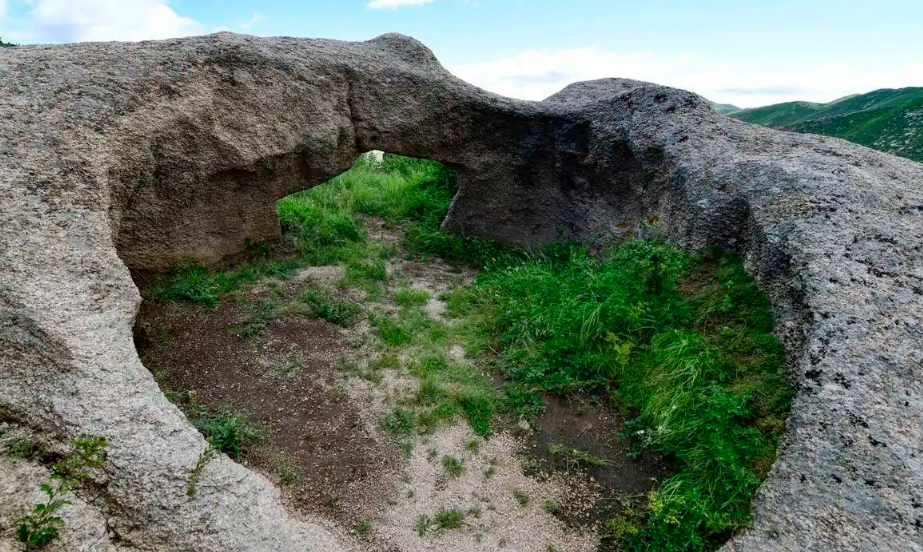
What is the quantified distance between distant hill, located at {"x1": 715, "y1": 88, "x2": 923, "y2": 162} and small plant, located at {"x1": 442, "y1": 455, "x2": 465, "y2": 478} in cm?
832

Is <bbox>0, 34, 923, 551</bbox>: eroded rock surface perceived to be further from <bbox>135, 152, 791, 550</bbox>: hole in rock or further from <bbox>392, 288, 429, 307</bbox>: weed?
<bbox>392, 288, 429, 307</bbox>: weed

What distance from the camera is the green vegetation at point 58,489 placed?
2.68 metres

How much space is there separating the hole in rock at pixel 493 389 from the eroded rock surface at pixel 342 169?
0.41 m

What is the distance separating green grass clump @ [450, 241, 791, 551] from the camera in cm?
397

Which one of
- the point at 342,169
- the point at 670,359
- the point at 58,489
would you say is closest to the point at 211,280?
the point at 342,169

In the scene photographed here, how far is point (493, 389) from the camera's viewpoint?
18.2 ft

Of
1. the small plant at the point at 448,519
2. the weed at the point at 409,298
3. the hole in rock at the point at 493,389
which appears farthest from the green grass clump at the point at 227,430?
the weed at the point at 409,298

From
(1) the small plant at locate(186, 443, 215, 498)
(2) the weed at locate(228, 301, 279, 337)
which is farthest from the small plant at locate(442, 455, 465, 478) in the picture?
(2) the weed at locate(228, 301, 279, 337)

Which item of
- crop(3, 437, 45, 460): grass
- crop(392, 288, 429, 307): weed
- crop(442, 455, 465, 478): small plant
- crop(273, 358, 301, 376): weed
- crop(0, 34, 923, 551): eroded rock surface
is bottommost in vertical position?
crop(442, 455, 465, 478): small plant

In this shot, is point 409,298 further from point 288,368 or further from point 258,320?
point 288,368

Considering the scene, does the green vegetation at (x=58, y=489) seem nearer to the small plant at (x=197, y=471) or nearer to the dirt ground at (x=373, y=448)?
the small plant at (x=197, y=471)

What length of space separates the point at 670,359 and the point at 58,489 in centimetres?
433

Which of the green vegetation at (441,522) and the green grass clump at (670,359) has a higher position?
the green grass clump at (670,359)

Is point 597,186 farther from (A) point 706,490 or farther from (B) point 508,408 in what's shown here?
(A) point 706,490
